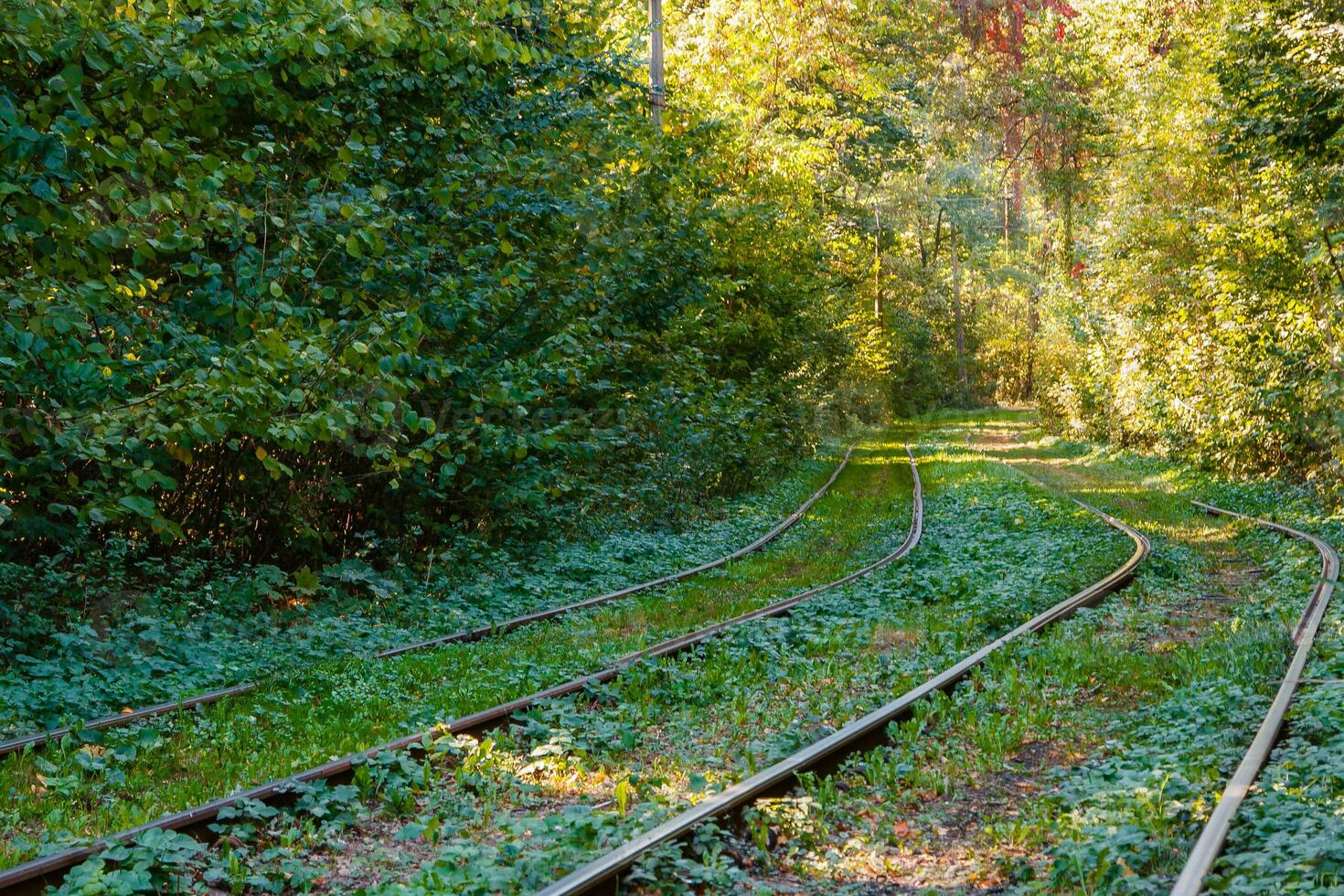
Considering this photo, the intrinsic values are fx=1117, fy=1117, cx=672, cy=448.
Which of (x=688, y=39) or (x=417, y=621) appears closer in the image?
(x=417, y=621)

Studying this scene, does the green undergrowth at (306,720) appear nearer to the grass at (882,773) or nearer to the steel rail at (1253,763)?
the grass at (882,773)

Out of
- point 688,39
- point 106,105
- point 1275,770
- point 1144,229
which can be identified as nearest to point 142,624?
point 106,105

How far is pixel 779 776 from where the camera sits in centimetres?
560

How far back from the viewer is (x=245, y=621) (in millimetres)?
9633

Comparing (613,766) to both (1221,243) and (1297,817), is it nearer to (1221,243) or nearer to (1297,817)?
(1297,817)

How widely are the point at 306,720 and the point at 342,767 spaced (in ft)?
4.95

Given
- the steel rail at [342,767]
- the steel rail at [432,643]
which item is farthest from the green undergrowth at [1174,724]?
the steel rail at [432,643]

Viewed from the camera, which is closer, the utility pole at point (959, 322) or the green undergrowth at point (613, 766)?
the green undergrowth at point (613, 766)

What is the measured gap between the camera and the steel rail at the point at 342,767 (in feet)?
14.1

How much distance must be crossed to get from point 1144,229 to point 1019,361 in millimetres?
38791

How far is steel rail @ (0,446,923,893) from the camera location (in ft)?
14.1

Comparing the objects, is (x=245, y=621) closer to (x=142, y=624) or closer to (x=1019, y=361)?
(x=142, y=624)

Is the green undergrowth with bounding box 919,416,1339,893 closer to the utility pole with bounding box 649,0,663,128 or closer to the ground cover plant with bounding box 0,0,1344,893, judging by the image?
the ground cover plant with bounding box 0,0,1344,893

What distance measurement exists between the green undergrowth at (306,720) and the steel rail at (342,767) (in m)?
0.26
